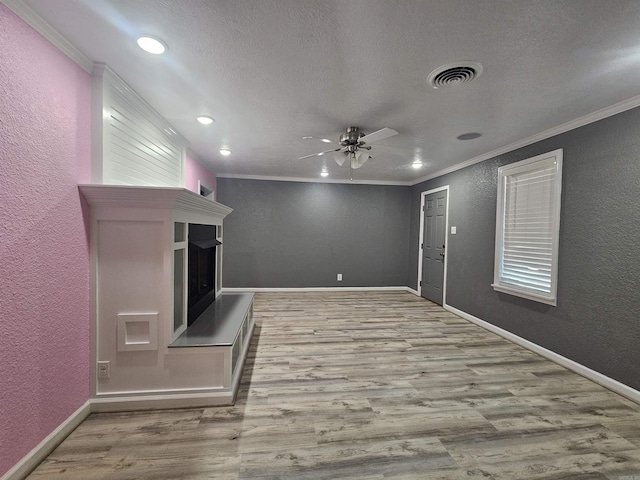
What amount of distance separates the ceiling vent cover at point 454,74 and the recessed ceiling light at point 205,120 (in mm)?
1897

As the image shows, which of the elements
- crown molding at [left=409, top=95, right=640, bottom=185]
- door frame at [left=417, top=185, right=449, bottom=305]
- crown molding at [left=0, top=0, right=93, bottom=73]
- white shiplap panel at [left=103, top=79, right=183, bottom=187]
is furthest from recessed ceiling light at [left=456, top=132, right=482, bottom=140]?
crown molding at [left=0, top=0, right=93, bottom=73]

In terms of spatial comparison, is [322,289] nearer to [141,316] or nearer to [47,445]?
[141,316]

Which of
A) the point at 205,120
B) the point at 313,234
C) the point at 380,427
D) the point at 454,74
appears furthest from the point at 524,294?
the point at 205,120

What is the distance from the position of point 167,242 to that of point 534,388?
122 inches

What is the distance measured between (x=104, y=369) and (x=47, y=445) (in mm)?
429

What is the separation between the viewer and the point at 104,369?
5.83 ft

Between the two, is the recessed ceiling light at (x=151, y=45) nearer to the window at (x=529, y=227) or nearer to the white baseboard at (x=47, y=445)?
the white baseboard at (x=47, y=445)

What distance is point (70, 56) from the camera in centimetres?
151

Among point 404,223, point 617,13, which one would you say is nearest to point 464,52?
point 617,13

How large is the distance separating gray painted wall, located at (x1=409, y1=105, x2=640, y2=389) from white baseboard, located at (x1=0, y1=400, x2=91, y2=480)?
395cm

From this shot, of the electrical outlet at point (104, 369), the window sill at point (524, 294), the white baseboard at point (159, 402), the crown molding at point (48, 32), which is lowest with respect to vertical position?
the white baseboard at point (159, 402)

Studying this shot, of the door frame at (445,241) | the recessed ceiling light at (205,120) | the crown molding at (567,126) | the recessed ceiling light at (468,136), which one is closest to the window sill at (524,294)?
the door frame at (445,241)

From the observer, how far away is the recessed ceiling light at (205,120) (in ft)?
7.97

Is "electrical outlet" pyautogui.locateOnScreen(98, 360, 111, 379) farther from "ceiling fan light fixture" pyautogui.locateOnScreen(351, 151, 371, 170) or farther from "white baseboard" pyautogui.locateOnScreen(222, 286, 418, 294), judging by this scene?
"white baseboard" pyautogui.locateOnScreen(222, 286, 418, 294)
